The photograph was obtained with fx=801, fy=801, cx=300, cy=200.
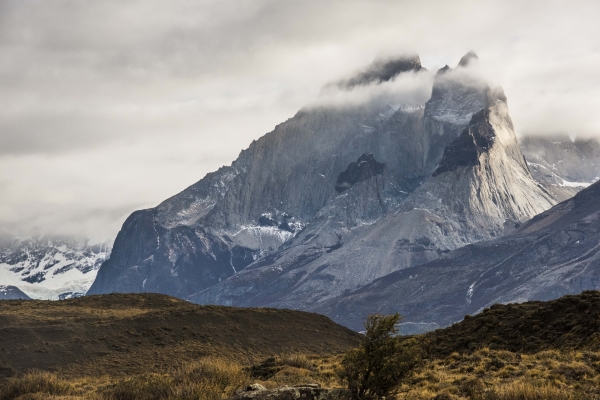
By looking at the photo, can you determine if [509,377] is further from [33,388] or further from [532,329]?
[33,388]

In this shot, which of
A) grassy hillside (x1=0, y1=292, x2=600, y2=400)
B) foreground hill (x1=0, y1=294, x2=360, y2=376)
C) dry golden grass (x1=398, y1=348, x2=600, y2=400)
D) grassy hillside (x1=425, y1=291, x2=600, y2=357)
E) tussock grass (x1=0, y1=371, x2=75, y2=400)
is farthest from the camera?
foreground hill (x1=0, y1=294, x2=360, y2=376)

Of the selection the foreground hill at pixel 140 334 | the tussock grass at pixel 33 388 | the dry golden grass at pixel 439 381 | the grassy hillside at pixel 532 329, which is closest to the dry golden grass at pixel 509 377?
the dry golden grass at pixel 439 381

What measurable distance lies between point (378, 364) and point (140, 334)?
52.5m

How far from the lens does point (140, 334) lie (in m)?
83.1

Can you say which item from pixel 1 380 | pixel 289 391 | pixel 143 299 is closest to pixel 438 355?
pixel 289 391

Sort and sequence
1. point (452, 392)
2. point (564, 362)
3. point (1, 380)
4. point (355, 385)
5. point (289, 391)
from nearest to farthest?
point (289, 391), point (355, 385), point (452, 392), point (564, 362), point (1, 380)

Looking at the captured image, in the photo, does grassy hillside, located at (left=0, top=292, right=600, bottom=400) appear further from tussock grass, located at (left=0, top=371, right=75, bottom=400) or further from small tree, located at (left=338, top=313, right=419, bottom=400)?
small tree, located at (left=338, top=313, right=419, bottom=400)

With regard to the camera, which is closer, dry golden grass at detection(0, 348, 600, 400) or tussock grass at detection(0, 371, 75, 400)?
dry golden grass at detection(0, 348, 600, 400)

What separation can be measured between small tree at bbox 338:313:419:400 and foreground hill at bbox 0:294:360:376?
39737mm

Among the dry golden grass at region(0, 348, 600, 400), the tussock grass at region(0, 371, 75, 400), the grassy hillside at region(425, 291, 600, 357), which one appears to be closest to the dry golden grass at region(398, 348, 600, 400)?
the dry golden grass at region(0, 348, 600, 400)

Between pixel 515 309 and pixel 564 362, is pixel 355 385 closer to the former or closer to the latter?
pixel 564 362

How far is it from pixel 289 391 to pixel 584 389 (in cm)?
1301

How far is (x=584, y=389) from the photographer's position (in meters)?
34.7

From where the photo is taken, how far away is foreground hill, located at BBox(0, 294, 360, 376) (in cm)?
7456
